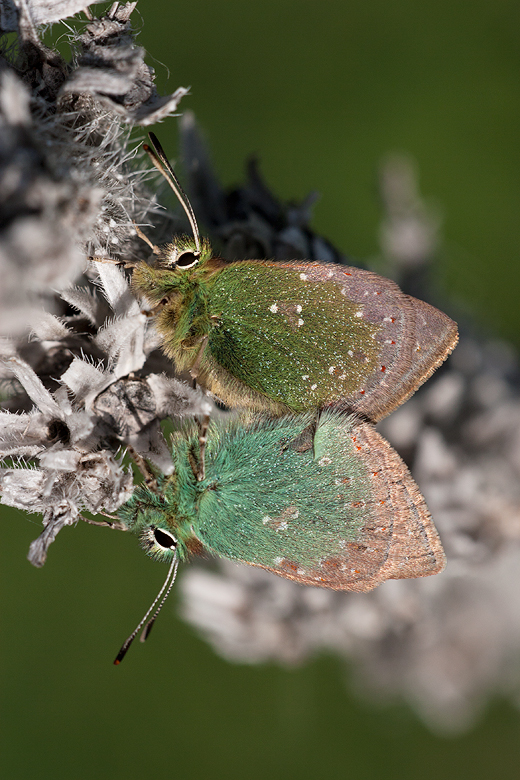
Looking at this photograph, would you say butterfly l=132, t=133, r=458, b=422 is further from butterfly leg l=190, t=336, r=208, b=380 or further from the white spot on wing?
the white spot on wing

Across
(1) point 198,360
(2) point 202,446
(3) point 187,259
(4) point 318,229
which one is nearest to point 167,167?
(3) point 187,259

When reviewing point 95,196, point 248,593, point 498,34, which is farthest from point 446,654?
point 498,34

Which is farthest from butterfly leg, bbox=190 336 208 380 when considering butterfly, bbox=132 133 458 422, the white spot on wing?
the white spot on wing

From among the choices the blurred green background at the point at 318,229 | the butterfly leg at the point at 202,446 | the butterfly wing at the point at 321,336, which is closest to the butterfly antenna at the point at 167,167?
the butterfly wing at the point at 321,336

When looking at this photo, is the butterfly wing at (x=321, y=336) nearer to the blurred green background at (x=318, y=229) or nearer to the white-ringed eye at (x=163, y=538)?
the white-ringed eye at (x=163, y=538)

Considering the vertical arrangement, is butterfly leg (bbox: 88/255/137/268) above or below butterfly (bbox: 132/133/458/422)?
above

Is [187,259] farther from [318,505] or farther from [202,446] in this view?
[318,505]
